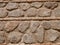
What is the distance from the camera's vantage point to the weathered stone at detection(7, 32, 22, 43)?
78.0 inches

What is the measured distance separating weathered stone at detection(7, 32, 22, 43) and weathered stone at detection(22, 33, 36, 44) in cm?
6

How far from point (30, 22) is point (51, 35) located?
0.28 meters

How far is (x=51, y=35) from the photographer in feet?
6.38

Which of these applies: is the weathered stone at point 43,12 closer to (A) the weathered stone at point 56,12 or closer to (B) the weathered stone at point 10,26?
(A) the weathered stone at point 56,12

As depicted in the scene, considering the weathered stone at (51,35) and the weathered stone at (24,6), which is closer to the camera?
the weathered stone at (51,35)

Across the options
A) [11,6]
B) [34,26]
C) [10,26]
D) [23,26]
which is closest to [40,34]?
[34,26]

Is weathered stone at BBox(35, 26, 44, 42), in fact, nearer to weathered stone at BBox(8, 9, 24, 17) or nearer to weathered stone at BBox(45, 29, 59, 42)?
weathered stone at BBox(45, 29, 59, 42)

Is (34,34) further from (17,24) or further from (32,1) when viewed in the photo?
(32,1)

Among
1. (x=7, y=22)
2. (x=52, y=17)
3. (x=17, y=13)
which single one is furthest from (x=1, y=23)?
(x=52, y=17)

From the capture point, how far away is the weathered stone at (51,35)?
193 centimetres

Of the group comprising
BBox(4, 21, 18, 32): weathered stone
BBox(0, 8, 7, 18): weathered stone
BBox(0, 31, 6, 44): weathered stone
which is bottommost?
BBox(0, 31, 6, 44): weathered stone

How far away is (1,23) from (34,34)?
41 cm

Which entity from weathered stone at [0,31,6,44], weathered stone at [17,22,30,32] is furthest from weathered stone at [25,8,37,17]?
weathered stone at [0,31,6,44]

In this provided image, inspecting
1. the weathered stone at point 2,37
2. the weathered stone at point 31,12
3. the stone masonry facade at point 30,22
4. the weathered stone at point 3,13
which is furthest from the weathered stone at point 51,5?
the weathered stone at point 2,37
